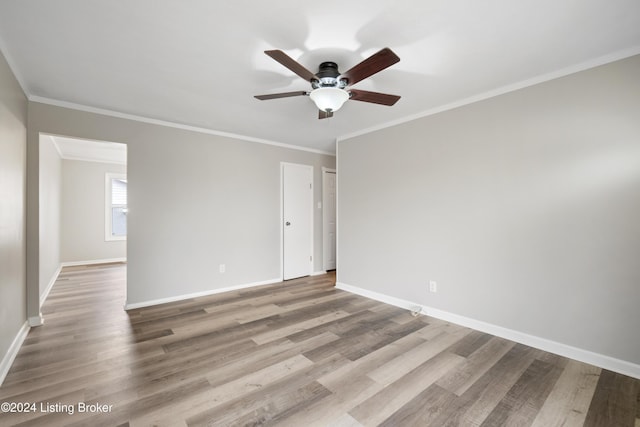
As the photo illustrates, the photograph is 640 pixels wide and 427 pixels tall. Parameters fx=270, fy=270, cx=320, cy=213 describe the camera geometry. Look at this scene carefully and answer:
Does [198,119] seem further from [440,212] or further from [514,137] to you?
[514,137]

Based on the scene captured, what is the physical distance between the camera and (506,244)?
2.61 meters

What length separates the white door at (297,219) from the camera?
4750mm

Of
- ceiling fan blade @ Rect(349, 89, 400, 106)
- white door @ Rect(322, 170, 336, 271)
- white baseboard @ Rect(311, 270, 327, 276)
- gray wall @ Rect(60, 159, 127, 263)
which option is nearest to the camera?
ceiling fan blade @ Rect(349, 89, 400, 106)

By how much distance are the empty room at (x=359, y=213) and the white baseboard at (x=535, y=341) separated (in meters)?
0.01

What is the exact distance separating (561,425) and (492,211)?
172 centimetres

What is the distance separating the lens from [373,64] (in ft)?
5.63

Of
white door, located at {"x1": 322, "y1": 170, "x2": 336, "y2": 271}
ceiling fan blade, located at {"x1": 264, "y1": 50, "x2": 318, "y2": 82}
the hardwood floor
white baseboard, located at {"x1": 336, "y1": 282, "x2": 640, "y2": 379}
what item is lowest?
the hardwood floor

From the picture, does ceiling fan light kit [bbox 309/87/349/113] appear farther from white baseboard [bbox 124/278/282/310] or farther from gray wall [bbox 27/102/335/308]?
white baseboard [bbox 124/278/282/310]

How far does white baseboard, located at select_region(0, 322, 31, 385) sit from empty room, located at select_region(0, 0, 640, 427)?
3 centimetres

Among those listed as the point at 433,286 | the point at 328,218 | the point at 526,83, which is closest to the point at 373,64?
the point at 526,83

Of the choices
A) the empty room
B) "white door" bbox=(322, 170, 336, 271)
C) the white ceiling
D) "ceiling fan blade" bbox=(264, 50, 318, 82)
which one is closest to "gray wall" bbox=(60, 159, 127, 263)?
the empty room

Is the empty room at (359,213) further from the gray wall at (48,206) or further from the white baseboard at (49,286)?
the gray wall at (48,206)

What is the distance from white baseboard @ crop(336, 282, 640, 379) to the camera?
2.05m

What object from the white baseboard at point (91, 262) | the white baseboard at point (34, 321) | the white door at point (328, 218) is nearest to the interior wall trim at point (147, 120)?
the white door at point (328, 218)
